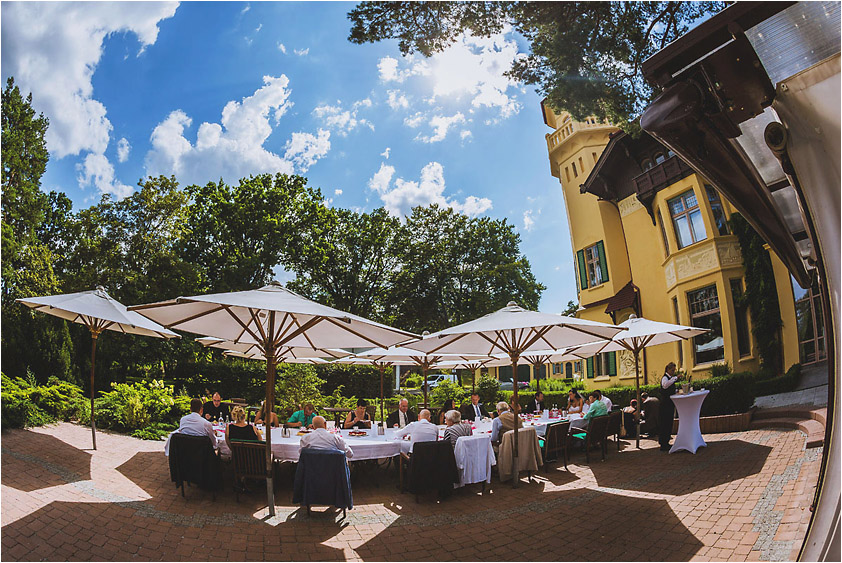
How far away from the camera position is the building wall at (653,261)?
13883mm

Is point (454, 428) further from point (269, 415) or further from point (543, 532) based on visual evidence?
point (269, 415)

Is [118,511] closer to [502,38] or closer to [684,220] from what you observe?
[502,38]

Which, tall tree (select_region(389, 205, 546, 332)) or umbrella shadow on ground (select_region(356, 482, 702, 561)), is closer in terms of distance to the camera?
umbrella shadow on ground (select_region(356, 482, 702, 561))

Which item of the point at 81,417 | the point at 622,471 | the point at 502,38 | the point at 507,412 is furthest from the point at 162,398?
the point at 502,38

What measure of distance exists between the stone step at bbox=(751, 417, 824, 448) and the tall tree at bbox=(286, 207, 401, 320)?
21099 millimetres

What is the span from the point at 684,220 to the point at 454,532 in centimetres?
1449

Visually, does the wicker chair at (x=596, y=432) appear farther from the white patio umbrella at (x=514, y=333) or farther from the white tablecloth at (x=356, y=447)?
the white tablecloth at (x=356, y=447)

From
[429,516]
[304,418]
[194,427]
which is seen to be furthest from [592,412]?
[194,427]

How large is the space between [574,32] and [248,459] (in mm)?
9056

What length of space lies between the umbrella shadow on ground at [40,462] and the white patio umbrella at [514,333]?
212 inches

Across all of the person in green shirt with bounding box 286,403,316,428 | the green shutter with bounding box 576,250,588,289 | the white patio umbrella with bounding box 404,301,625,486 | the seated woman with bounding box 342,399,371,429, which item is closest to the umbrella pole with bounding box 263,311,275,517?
the white patio umbrella with bounding box 404,301,625,486

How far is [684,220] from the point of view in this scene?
15727 mm

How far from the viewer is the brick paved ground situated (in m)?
4.61

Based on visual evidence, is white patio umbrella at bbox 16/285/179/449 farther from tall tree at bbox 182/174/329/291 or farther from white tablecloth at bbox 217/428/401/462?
tall tree at bbox 182/174/329/291
